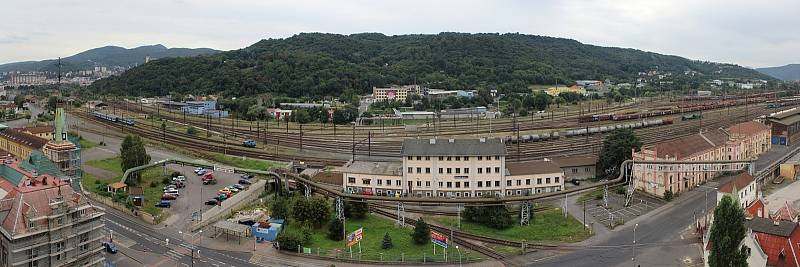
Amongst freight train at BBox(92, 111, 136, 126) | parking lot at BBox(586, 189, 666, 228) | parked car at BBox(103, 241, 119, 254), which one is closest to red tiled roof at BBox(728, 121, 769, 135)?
parking lot at BBox(586, 189, 666, 228)

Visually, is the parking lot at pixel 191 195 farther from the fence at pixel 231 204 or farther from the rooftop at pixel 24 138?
the rooftop at pixel 24 138

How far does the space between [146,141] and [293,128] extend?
824 inches

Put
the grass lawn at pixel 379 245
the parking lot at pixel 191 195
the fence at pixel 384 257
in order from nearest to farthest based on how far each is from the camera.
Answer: the fence at pixel 384 257 → the grass lawn at pixel 379 245 → the parking lot at pixel 191 195

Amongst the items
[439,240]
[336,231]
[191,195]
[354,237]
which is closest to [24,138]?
[191,195]

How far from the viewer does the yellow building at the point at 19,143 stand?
50.9 metres

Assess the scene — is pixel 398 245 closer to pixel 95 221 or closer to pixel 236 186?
pixel 95 221

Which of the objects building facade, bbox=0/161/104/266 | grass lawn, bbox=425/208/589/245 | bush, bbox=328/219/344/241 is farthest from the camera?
grass lawn, bbox=425/208/589/245

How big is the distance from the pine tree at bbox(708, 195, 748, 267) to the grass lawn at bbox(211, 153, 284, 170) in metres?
35.7

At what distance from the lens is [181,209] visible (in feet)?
128

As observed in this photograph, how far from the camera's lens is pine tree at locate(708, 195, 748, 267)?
2208 centimetres

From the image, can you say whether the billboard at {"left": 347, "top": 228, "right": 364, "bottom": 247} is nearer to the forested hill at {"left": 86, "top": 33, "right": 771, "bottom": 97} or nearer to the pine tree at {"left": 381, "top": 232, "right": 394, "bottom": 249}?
the pine tree at {"left": 381, "top": 232, "right": 394, "bottom": 249}

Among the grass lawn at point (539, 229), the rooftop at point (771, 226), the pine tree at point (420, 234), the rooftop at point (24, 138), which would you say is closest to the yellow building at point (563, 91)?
the grass lawn at point (539, 229)

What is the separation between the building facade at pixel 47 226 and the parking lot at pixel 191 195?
9.12m

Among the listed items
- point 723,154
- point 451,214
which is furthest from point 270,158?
point 723,154
